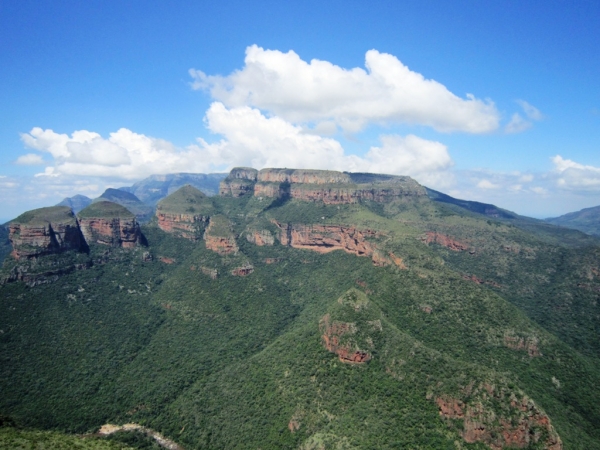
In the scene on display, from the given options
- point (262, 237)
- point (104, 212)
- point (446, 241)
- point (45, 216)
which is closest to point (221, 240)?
point (262, 237)

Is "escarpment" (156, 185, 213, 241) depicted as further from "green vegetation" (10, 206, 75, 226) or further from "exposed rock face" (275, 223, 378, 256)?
"green vegetation" (10, 206, 75, 226)

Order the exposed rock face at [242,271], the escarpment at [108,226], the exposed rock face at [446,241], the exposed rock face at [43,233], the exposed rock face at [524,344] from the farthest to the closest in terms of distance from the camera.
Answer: the exposed rock face at [446,241] < the escarpment at [108,226] < the exposed rock face at [242,271] < the exposed rock face at [43,233] < the exposed rock face at [524,344]

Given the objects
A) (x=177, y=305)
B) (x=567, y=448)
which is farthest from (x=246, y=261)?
(x=567, y=448)

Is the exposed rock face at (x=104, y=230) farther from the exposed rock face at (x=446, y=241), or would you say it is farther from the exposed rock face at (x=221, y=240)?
the exposed rock face at (x=446, y=241)

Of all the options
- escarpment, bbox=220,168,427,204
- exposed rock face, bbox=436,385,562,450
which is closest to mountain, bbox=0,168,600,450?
exposed rock face, bbox=436,385,562,450

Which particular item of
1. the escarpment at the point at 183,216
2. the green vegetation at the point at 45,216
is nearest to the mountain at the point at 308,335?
the green vegetation at the point at 45,216

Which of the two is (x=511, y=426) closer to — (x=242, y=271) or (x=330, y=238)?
(x=242, y=271)
